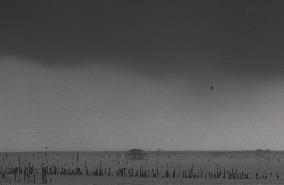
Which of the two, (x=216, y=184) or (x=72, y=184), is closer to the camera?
(x=72, y=184)

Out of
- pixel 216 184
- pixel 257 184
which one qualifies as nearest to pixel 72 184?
pixel 216 184

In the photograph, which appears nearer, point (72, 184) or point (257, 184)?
point (72, 184)

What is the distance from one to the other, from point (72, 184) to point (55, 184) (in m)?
2.89

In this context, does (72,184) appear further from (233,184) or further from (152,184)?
(233,184)

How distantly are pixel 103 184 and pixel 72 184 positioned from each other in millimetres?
4990

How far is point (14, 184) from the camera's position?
258 feet

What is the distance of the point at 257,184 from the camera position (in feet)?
273

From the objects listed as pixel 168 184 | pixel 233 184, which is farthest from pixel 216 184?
pixel 168 184

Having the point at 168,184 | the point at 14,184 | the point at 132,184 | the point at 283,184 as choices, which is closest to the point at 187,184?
the point at 168,184

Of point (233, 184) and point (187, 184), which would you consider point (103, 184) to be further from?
point (233, 184)

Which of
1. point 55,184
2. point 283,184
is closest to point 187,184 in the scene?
point 283,184

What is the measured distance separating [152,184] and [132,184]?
3.29 metres

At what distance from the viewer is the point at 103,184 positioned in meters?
79.8

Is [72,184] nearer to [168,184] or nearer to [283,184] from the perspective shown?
[168,184]
